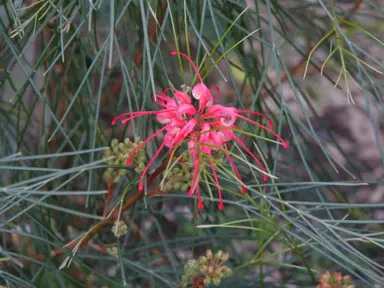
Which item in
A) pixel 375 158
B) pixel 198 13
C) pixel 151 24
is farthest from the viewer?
pixel 375 158

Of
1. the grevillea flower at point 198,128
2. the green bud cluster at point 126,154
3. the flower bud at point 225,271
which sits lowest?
the flower bud at point 225,271

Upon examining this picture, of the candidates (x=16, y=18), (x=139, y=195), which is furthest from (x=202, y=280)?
(x=16, y=18)

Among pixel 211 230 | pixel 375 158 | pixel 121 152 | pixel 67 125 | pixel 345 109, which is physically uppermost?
pixel 121 152

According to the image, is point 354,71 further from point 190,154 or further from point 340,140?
point 340,140

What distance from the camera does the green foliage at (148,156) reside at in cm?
49

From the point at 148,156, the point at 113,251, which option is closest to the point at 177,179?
the point at 113,251

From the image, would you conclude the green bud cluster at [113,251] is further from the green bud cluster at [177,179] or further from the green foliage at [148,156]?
the green bud cluster at [177,179]

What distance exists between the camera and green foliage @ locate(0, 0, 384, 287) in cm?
49

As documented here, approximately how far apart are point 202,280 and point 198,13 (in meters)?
0.29

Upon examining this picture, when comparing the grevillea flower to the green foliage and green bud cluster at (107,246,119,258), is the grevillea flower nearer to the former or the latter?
the green foliage

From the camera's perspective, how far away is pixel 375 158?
5.36ft

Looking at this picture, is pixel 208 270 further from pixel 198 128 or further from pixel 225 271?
pixel 198 128


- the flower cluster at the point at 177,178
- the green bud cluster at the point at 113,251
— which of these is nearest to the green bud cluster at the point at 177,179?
the flower cluster at the point at 177,178

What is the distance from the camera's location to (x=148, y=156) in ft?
2.55
